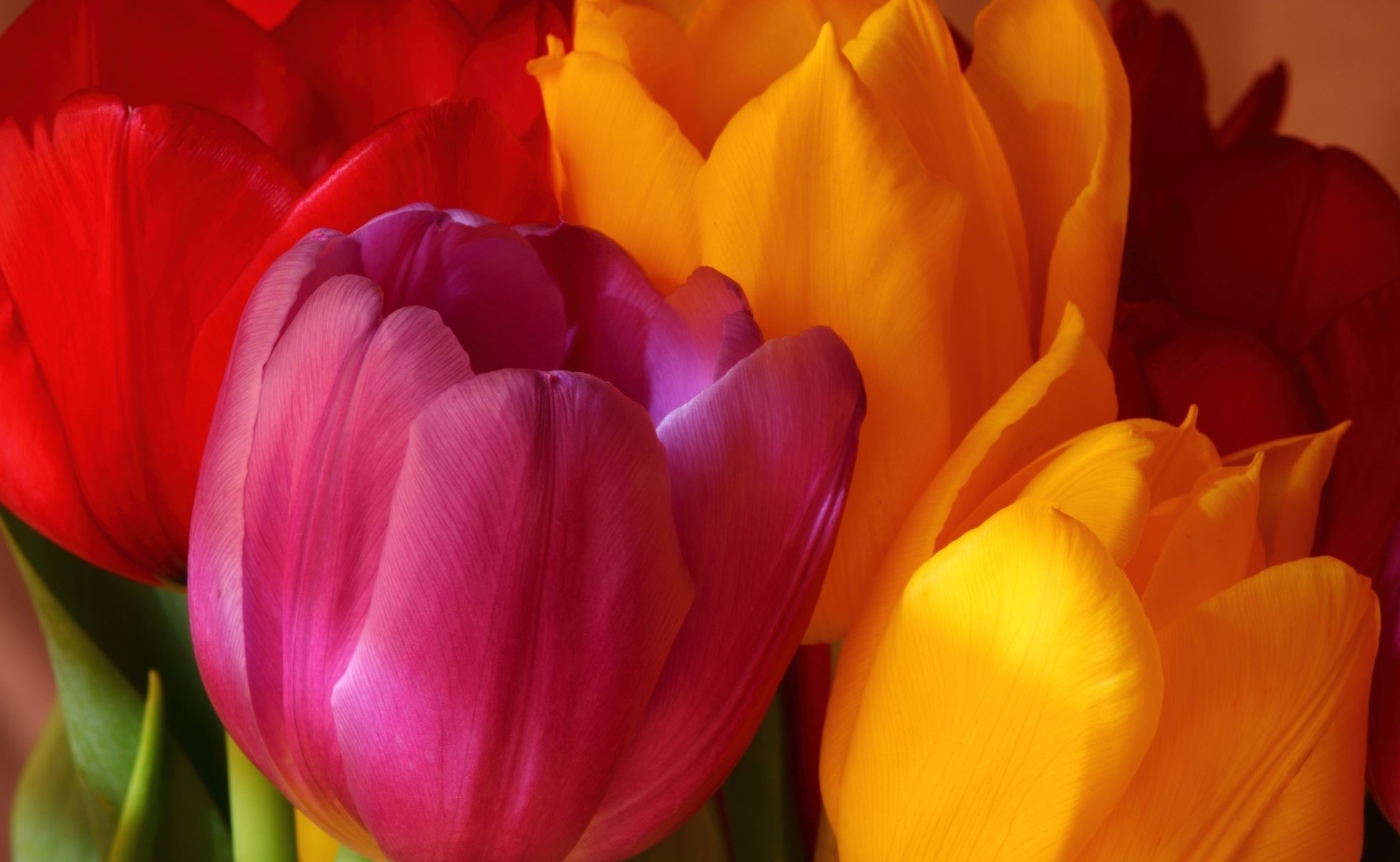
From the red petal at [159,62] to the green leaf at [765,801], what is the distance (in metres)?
0.18

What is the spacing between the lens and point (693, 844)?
301 mm

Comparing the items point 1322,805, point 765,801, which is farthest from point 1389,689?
point 765,801

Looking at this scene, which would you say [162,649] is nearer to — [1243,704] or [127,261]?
[127,261]

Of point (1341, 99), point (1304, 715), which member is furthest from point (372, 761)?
point (1341, 99)

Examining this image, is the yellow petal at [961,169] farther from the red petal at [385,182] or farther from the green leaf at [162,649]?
the green leaf at [162,649]

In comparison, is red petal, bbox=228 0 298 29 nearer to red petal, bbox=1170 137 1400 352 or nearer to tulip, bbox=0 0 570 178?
tulip, bbox=0 0 570 178

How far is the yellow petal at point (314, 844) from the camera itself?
308mm

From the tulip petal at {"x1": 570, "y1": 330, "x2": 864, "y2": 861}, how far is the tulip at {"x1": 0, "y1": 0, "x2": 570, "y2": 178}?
0.10 m

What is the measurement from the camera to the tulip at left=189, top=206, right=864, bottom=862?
0.20 meters

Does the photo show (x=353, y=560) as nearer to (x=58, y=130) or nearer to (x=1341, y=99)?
(x=58, y=130)

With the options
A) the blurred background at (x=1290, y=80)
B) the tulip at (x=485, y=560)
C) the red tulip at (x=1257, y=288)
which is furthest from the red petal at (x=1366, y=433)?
the blurred background at (x=1290, y=80)

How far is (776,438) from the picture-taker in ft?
0.69

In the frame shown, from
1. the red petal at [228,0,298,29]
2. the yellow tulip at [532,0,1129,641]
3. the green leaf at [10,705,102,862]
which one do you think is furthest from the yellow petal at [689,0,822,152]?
the green leaf at [10,705,102,862]

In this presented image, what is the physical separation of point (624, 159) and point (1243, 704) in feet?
0.48
